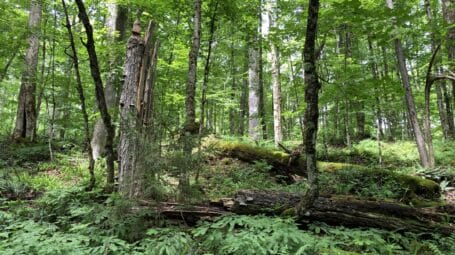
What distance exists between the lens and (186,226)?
4.14m

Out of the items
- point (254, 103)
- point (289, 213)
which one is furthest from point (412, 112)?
point (289, 213)

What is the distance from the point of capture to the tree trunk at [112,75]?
937 cm

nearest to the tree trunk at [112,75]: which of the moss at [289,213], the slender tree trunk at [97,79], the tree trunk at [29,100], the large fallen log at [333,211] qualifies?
the tree trunk at [29,100]

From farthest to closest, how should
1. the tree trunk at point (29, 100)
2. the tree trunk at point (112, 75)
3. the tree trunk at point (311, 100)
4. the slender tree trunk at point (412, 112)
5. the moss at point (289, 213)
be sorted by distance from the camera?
the tree trunk at point (29, 100) → the tree trunk at point (112, 75) → the slender tree trunk at point (412, 112) → the moss at point (289, 213) → the tree trunk at point (311, 100)

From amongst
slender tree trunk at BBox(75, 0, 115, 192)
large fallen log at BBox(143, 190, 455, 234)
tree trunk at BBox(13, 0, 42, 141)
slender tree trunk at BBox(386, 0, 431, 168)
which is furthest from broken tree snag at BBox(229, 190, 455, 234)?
tree trunk at BBox(13, 0, 42, 141)

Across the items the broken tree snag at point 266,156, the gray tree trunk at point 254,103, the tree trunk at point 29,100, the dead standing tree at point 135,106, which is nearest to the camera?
the dead standing tree at point 135,106

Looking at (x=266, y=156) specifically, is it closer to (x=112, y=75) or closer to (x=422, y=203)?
(x=422, y=203)

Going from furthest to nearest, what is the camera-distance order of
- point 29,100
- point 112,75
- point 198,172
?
point 29,100 → point 112,75 → point 198,172

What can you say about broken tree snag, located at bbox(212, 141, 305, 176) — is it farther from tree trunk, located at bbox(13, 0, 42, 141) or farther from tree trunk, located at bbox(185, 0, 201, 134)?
tree trunk, located at bbox(13, 0, 42, 141)

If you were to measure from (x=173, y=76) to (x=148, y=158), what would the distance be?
22.7 feet

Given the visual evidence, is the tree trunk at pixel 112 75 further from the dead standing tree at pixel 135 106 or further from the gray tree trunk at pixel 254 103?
the gray tree trunk at pixel 254 103

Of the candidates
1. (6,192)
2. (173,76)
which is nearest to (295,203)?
(6,192)

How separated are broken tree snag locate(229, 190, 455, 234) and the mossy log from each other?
1.74 meters

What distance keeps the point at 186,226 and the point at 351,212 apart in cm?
231
